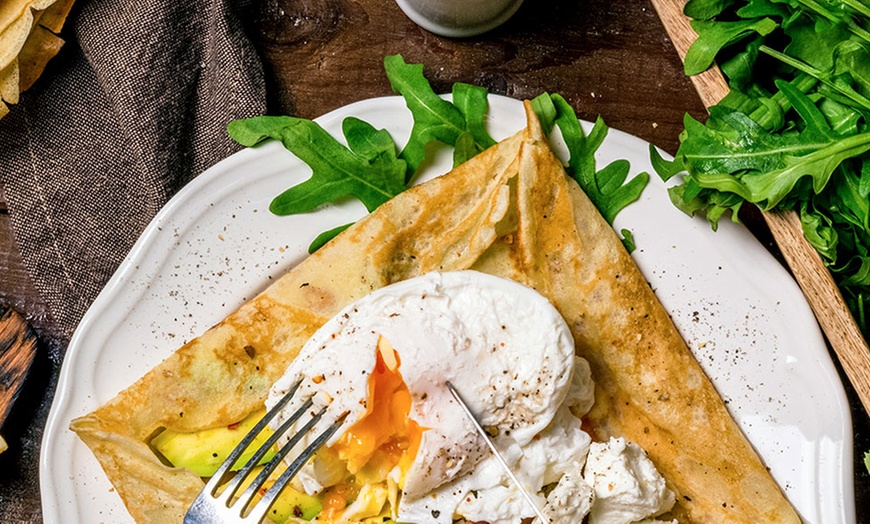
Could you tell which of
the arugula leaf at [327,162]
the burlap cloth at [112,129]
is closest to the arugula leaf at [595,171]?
the arugula leaf at [327,162]

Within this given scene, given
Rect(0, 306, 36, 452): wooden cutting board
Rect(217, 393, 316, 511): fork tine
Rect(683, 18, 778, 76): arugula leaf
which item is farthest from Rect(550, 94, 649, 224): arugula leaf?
Rect(0, 306, 36, 452): wooden cutting board

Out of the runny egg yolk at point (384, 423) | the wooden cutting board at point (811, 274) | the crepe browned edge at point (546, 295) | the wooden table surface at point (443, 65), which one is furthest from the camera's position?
the wooden table surface at point (443, 65)

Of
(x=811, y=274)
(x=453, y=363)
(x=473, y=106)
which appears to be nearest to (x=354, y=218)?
(x=473, y=106)

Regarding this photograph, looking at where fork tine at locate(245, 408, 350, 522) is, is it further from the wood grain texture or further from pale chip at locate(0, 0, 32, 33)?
pale chip at locate(0, 0, 32, 33)

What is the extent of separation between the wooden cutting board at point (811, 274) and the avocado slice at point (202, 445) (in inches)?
82.2

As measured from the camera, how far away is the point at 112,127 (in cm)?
351

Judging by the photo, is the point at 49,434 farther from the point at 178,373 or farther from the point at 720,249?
the point at 720,249

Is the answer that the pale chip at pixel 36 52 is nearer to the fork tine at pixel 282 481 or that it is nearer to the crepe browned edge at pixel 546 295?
the crepe browned edge at pixel 546 295

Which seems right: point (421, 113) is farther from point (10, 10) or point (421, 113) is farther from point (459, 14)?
point (10, 10)

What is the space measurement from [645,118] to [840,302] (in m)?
1.07

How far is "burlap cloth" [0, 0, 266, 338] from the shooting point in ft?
11.2

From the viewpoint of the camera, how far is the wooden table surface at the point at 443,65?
3.49m

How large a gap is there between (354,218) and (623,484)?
1.43m

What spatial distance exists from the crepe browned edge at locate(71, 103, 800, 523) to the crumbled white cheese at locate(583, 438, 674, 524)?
135mm
